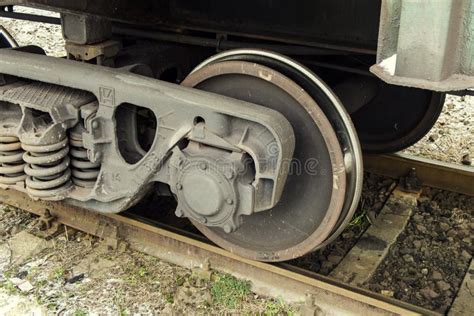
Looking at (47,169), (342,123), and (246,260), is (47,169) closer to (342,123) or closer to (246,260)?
(246,260)

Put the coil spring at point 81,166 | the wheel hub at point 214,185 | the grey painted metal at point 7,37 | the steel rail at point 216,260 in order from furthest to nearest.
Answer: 1. the grey painted metal at point 7,37
2. the coil spring at point 81,166
3. the steel rail at point 216,260
4. the wheel hub at point 214,185

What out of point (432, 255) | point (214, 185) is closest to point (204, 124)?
point (214, 185)

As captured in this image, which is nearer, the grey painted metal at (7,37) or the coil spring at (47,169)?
the coil spring at (47,169)

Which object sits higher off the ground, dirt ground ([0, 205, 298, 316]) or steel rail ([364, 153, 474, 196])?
steel rail ([364, 153, 474, 196])

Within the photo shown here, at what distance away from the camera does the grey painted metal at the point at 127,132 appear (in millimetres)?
2986

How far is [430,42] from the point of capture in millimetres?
2098

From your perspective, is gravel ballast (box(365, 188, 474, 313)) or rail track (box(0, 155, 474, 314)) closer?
rail track (box(0, 155, 474, 314))

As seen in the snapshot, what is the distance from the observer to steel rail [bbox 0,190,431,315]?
316 centimetres

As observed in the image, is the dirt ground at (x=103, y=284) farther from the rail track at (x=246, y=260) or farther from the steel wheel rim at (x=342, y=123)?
the steel wheel rim at (x=342, y=123)

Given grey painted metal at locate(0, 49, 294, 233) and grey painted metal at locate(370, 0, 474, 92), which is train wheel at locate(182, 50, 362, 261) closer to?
grey painted metal at locate(0, 49, 294, 233)

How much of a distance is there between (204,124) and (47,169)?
1050 millimetres

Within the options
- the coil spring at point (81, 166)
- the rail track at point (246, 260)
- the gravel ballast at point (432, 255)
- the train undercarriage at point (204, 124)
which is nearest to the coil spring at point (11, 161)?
the train undercarriage at point (204, 124)

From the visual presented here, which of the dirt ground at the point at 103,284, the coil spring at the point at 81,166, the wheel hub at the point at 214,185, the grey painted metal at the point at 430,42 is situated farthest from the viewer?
the coil spring at the point at 81,166

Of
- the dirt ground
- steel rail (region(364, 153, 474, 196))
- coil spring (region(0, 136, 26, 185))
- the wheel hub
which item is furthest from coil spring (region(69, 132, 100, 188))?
steel rail (region(364, 153, 474, 196))
